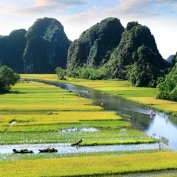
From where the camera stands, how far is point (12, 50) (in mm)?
164875

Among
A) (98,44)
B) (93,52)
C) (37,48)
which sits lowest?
(93,52)

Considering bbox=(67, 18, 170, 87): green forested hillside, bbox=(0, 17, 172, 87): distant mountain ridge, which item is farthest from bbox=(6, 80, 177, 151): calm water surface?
bbox=(67, 18, 170, 87): green forested hillside

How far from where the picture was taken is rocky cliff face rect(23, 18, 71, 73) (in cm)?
15325

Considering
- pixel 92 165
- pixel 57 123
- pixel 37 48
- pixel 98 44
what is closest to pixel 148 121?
pixel 57 123

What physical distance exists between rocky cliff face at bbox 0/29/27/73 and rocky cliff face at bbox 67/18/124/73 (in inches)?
1839

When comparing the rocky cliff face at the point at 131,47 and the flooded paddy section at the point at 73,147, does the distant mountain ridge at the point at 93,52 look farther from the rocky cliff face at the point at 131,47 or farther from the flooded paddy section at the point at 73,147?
the flooded paddy section at the point at 73,147

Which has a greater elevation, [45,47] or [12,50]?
[45,47]

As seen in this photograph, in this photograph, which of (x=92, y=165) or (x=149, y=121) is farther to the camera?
(x=149, y=121)

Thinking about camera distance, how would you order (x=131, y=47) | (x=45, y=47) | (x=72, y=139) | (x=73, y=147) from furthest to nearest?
(x=45, y=47)
(x=131, y=47)
(x=72, y=139)
(x=73, y=147)

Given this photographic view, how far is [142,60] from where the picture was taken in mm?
76188

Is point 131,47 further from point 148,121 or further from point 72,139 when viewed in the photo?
point 72,139

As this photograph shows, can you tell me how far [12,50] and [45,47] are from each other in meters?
20.7

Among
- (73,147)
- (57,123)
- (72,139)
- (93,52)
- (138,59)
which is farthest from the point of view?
(93,52)

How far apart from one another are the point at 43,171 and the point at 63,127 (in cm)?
996
